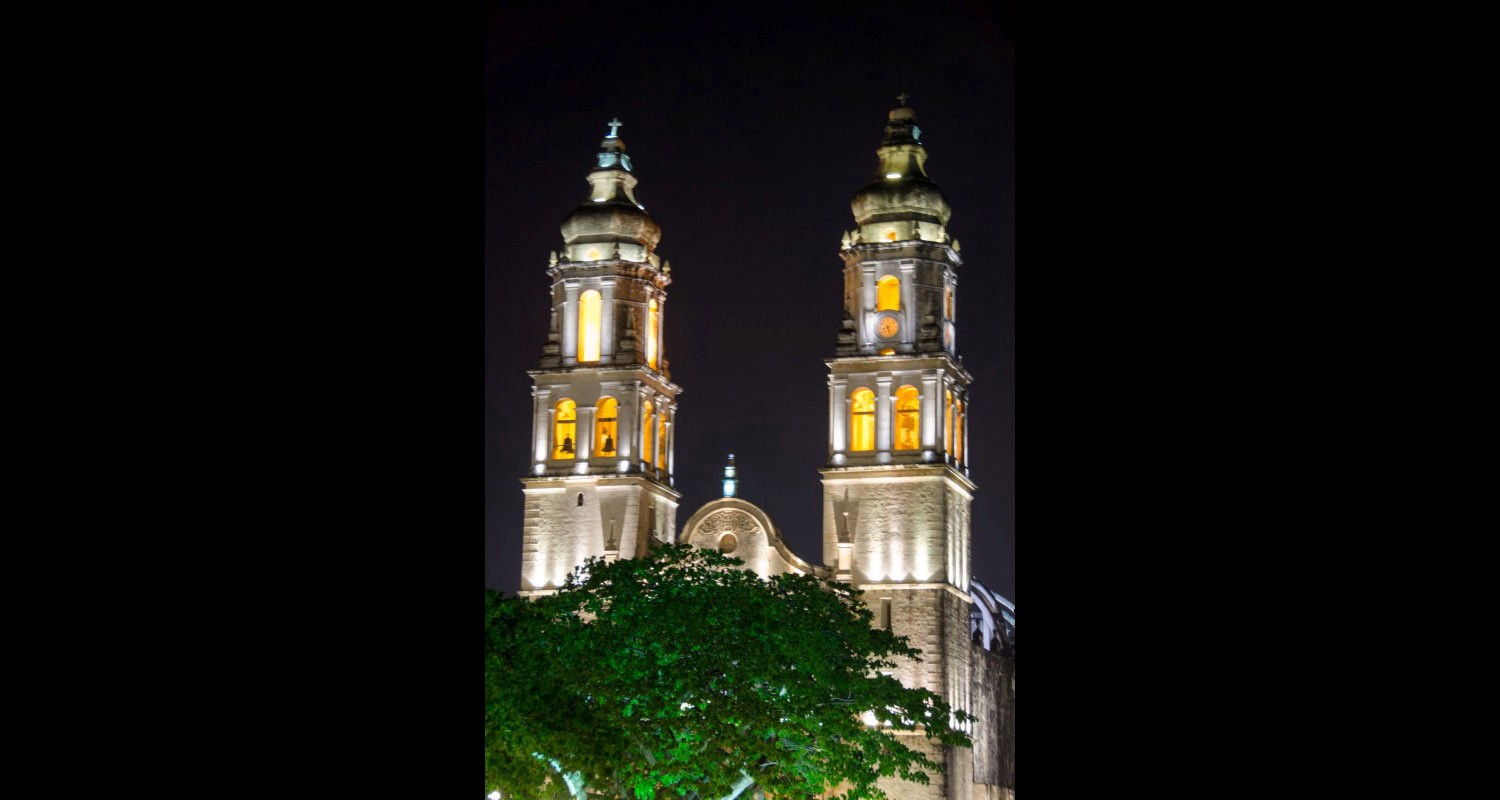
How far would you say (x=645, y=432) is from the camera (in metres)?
42.1

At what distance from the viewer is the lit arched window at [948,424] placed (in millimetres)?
39938

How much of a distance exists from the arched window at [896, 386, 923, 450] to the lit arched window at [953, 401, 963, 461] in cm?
115

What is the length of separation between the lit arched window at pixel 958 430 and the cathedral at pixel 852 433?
0.07 meters

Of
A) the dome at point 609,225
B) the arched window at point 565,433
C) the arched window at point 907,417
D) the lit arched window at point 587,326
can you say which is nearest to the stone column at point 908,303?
the arched window at point 907,417

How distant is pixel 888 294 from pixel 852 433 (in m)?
3.26

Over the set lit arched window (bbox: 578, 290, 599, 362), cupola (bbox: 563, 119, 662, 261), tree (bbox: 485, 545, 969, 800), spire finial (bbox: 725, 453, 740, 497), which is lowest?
tree (bbox: 485, 545, 969, 800)

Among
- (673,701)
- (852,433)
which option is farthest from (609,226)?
(673,701)

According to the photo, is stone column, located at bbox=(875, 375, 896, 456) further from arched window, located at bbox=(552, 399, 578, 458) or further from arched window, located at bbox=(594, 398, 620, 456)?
arched window, located at bbox=(552, 399, 578, 458)

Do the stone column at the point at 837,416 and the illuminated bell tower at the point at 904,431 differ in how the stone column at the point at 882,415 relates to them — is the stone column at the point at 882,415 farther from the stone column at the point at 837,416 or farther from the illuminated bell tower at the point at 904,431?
the stone column at the point at 837,416

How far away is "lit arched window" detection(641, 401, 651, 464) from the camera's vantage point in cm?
4169

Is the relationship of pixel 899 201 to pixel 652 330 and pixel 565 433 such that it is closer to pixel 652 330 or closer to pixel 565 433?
pixel 652 330

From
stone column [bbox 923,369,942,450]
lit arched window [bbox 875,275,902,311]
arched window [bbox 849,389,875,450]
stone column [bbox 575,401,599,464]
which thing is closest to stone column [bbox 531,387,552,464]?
stone column [bbox 575,401,599,464]
